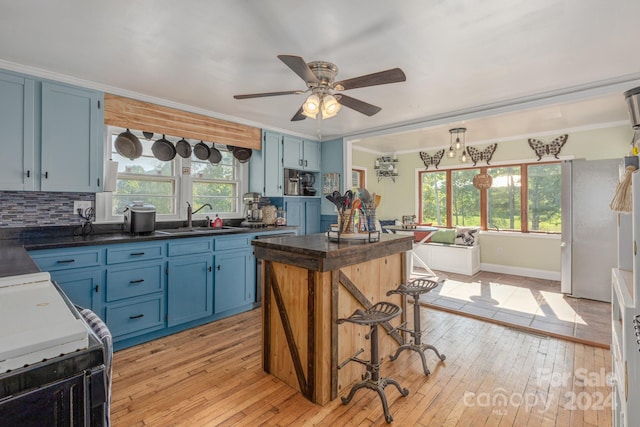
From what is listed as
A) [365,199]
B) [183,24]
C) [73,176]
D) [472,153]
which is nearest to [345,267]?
[365,199]

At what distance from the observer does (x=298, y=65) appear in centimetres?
180

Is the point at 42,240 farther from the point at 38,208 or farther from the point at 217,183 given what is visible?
the point at 217,183

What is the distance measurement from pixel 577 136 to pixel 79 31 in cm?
613

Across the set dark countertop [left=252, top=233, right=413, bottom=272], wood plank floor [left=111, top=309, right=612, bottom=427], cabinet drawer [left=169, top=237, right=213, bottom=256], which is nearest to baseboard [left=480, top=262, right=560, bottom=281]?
wood plank floor [left=111, top=309, right=612, bottom=427]

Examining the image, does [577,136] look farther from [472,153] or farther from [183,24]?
[183,24]

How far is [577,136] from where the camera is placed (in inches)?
192

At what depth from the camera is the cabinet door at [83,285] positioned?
8.13 feet

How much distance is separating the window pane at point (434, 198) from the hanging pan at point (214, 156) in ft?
14.2

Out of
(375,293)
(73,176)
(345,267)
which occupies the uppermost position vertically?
(73,176)

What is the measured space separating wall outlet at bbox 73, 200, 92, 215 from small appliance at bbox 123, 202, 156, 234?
0.33m

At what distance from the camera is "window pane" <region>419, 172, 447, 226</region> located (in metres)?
6.48

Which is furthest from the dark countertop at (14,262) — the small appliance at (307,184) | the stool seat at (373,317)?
the small appliance at (307,184)

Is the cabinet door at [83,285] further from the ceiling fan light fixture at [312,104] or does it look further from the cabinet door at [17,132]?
the ceiling fan light fixture at [312,104]

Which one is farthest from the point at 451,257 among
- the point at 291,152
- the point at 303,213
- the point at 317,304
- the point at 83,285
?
the point at 83,285
